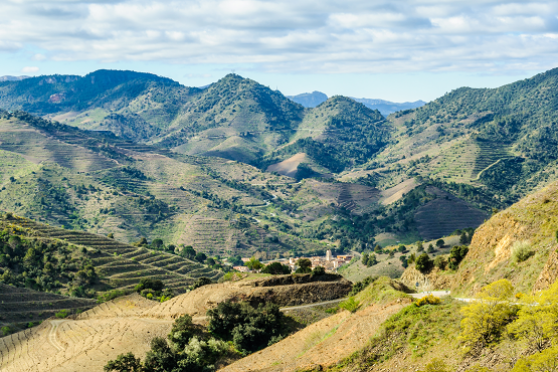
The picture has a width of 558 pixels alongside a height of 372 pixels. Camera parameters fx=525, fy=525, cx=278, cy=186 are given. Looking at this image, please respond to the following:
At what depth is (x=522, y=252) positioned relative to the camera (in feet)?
116

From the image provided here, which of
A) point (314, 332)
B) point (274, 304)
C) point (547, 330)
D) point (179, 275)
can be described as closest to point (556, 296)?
point (547, 330)

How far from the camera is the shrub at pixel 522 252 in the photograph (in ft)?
115

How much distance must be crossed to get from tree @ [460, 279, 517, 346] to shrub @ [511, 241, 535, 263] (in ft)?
39.6

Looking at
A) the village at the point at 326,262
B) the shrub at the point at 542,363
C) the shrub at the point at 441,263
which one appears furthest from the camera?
the village at the point at 326,262

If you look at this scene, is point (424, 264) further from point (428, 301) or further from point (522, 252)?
point (428, 301)

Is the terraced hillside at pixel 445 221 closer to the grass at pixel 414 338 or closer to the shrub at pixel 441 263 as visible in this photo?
the shrub at pixel 441 263

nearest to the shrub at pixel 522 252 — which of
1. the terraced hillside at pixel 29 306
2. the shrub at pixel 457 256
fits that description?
the shrub at pixel 457 256

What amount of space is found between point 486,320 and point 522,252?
14039 mm

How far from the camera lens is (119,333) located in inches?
2003

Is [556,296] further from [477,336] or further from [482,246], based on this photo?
[482,246]

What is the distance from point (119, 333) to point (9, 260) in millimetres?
55969

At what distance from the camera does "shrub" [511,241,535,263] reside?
115 ft

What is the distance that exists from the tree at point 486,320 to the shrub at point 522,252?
1208 cm

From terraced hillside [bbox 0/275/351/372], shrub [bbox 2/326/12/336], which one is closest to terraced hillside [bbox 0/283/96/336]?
shrub [bbox 2/326/12/336]
